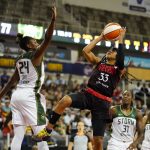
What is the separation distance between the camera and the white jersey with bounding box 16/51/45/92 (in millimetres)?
6806

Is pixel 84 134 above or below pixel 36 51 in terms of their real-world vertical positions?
below

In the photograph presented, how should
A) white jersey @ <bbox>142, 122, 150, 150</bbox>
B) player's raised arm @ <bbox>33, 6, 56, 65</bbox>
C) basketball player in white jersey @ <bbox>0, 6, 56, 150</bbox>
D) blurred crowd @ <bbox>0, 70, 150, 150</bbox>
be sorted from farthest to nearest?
blurred crowd @ <bbox>0, 70, 150, 150</bbox>, white jersey @ <bbox>142, 122, 150, 150</bbox>, basketball player in white jersey @ <bbox>0, 6, 56, 150</bbox>, player's raised arm @ <bbox>33, 6, 56, 65</bbox>

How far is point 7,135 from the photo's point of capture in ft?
42.2

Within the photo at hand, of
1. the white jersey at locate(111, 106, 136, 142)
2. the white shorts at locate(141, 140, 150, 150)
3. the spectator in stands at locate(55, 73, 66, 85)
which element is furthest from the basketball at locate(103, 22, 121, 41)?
the spectator in stands at locate(55, 73, 66, 85)

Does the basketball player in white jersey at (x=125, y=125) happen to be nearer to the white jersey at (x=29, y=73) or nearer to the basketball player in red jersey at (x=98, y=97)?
the basketball player in red jersey at (x=98, y=97)

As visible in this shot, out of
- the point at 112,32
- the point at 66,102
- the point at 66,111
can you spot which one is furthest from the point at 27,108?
the point at 66,111

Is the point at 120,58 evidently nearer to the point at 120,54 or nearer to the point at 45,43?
the point at 120,54

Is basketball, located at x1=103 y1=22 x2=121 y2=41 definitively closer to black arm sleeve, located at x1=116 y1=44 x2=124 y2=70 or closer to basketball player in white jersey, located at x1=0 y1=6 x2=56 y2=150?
black arm sleeve, located at x1=116 y1=44 x2=124 y2=70

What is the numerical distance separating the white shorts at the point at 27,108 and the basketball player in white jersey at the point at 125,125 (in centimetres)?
224

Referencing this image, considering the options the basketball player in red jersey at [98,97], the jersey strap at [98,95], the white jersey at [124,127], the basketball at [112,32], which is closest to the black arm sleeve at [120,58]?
the basketball player in red jersey at [98,97]

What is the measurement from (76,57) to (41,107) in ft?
63.9

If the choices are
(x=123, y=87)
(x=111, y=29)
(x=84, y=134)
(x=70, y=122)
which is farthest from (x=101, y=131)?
(x=123, y=87)

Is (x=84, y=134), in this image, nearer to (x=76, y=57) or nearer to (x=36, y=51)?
(x=36, y=51)

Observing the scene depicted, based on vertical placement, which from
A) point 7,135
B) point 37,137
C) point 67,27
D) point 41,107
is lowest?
point 7,135
